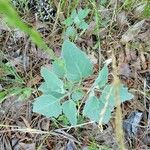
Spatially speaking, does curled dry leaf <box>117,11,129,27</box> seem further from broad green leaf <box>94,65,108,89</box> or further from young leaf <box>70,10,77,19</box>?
broad green leaf <box>94,65,108,89</box>

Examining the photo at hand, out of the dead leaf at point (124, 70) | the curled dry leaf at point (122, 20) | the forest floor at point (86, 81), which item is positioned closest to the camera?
the forest floor at point (86, 81)

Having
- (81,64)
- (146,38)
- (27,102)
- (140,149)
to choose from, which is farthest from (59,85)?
(146,38)

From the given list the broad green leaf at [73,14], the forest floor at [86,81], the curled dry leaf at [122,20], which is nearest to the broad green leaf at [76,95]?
the forest floor at [86,81]

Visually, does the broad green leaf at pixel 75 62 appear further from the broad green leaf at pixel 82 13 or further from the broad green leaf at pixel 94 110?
the broad green leaf at pixel 82 13

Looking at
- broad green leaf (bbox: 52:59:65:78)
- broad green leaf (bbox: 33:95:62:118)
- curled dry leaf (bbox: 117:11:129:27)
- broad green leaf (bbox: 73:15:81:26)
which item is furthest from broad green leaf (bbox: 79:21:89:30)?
broad green leaf (bbox: 33:95:62:118)

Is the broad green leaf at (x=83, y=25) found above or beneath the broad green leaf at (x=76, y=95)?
above

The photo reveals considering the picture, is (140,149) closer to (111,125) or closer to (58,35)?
(111,125)
